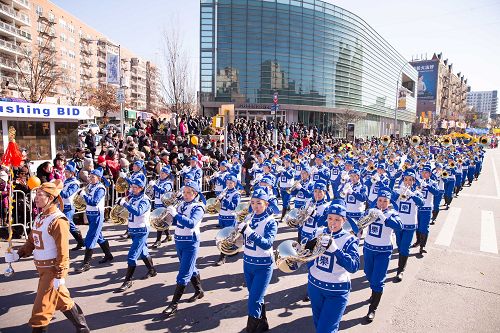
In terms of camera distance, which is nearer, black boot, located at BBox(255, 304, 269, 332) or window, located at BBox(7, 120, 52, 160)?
black boot, located at BBox(255, 304, 269, 332)

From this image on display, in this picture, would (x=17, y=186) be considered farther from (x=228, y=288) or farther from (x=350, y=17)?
(x=350, y=17)

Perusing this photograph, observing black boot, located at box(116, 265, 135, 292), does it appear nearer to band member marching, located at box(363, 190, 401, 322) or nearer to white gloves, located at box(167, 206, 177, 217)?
white gloves, located at box(167, 206, 177, 217)

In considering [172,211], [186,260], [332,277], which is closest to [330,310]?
[332,277]

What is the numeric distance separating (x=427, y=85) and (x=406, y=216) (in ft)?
352

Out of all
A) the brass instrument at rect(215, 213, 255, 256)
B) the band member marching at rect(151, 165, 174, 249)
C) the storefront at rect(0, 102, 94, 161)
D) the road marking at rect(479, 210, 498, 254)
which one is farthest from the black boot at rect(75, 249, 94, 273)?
the road marking at rect(479, 210, 498, 254)

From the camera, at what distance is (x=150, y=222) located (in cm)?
595

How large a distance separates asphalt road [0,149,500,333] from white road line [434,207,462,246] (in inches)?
30.5

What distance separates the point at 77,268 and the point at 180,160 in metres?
7.08

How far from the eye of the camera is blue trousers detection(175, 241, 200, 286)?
17.0 ft

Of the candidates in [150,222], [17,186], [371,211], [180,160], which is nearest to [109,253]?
[150,222]

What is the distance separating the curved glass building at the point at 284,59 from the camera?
4244cm

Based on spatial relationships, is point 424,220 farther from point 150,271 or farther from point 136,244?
point 136,244

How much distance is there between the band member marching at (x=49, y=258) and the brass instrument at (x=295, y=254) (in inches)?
105

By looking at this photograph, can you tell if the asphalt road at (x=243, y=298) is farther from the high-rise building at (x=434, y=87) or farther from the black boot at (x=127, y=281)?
the high-rise building at (x=434, y=87)
